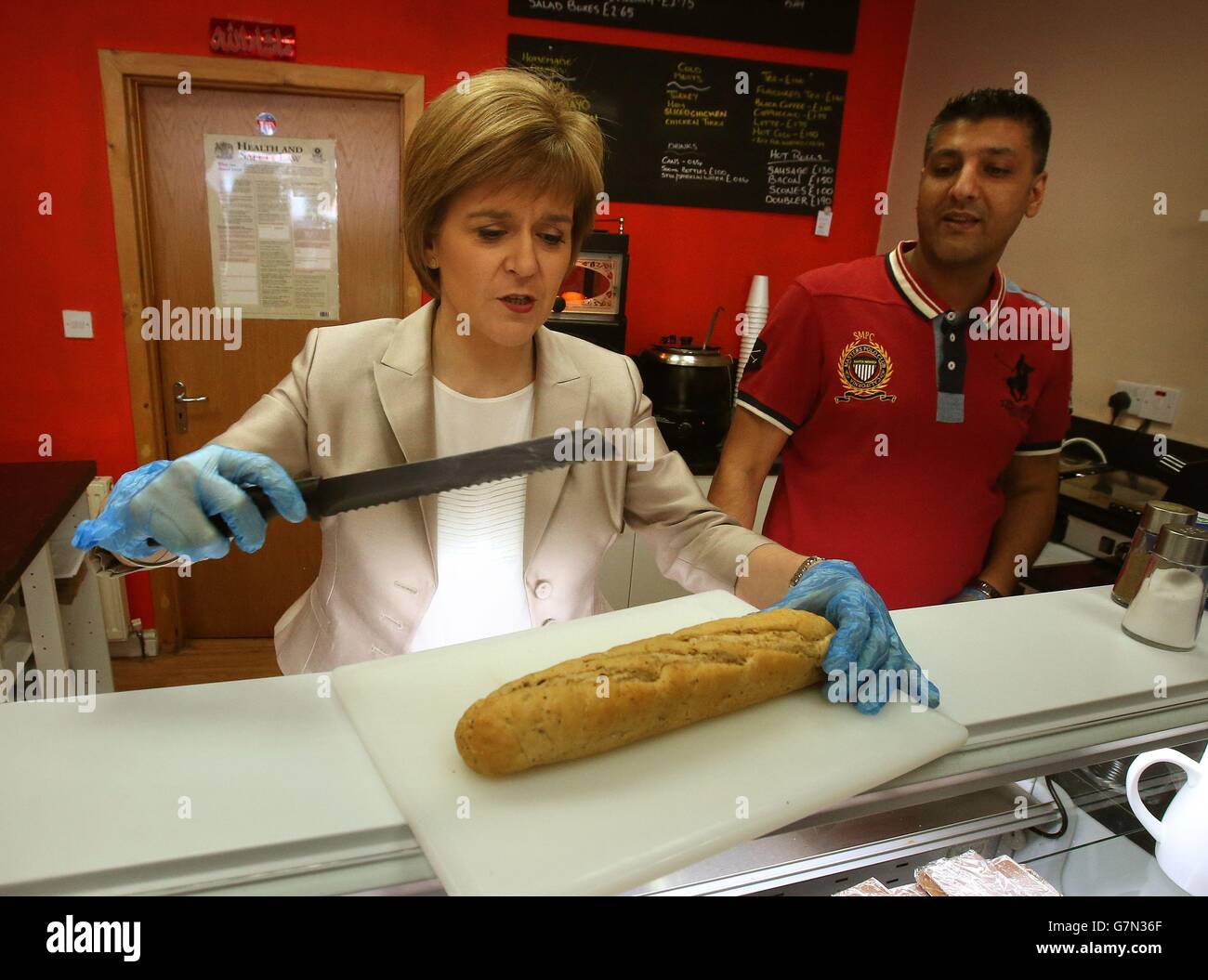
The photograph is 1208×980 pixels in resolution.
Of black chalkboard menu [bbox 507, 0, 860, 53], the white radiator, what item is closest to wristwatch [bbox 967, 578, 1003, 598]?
black chalkboard menu [bbox 507, 0, 860, 53]

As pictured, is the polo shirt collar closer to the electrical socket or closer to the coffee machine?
the electrical socket

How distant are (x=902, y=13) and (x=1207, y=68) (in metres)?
1.44

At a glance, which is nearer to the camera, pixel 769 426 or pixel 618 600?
pixel 769 426

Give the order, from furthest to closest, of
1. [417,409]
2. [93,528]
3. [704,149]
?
[704,149], [417,409], [93,528]

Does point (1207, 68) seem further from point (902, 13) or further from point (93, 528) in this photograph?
point (93, 528)

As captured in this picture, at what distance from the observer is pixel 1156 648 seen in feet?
3.57

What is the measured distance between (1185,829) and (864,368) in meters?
1.07

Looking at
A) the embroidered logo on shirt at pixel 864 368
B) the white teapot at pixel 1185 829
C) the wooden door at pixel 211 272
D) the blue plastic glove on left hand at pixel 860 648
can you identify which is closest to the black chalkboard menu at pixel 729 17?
the wooden door at pixel 211 272

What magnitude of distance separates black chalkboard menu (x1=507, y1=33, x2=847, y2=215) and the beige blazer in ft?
6.83

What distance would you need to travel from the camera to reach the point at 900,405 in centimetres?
164

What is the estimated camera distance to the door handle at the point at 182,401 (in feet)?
10.5

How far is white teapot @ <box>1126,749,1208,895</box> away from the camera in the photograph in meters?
0.75

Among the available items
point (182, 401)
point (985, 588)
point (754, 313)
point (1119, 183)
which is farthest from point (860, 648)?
point (182, 401)
